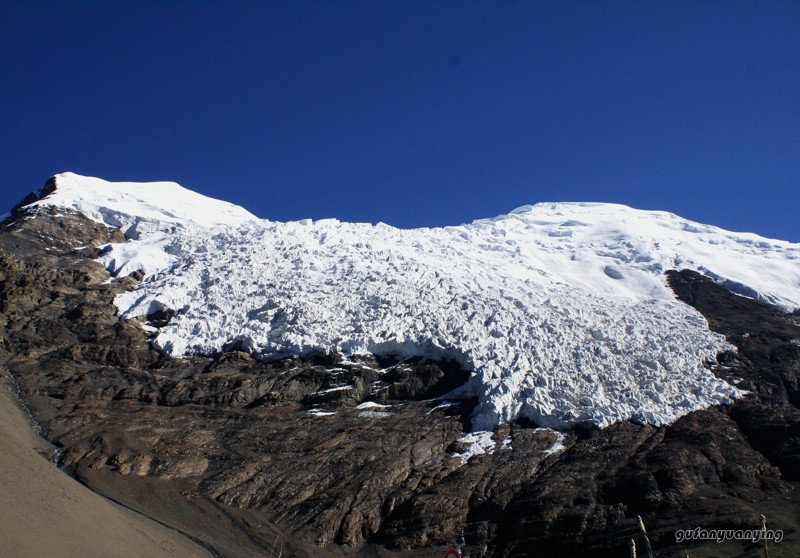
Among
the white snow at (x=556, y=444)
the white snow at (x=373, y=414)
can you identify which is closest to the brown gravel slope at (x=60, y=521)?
the white snow at (x=373, y=414)

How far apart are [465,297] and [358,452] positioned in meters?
20.9

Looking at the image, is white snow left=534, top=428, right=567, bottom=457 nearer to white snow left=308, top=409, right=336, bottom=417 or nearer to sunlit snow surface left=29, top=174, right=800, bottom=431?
sunlit snow surface left=29, top=174, right=800, bottom=431

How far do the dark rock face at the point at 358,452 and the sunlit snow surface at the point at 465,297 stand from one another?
1.84m

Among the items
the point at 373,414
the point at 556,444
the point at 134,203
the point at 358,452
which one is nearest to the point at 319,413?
the point at 373,414

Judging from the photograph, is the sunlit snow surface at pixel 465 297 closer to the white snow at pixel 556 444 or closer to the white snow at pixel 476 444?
the white snow at pixel 556 444

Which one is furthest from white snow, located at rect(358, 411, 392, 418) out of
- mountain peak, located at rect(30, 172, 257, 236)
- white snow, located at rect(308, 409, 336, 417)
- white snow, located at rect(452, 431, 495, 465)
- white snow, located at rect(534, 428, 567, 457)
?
mountain peak, located at rect(30, 172, 257, 236)

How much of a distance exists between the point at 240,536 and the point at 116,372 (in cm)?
1845

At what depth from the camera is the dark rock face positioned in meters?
35.6

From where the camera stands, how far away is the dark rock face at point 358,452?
1401 inches

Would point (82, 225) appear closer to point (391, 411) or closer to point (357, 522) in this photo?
point (391, 411)

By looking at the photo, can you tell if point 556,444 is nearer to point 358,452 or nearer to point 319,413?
point 358,452

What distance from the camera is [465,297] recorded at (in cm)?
5922

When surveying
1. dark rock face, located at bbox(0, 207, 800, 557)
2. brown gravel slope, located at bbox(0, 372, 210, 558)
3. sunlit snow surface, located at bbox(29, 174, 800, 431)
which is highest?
sunlit snow surface, located at bbox(29, 174, 800, 431)

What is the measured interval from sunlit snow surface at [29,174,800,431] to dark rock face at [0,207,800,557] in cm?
184
